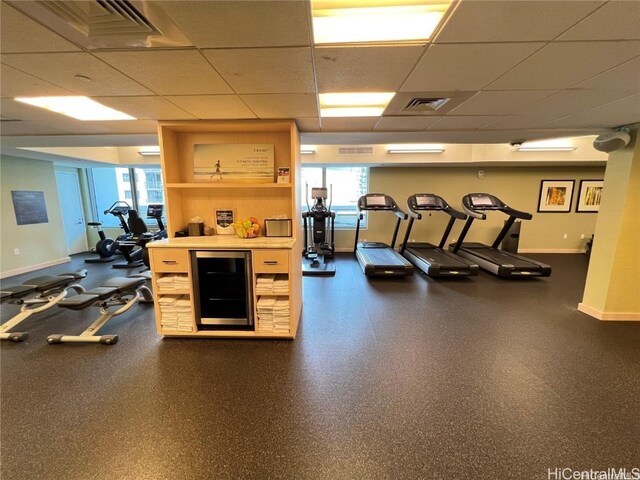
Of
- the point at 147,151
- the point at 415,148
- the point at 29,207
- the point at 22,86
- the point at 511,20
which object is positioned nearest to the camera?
the point at 511,20

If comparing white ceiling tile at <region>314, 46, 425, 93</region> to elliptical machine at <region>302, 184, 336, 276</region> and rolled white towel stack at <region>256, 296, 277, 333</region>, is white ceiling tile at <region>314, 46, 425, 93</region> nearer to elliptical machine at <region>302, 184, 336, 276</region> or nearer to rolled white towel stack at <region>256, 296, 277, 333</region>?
rolled white towel stack at <region>256, 296, 277, 333</region>

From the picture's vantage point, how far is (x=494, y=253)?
597cm

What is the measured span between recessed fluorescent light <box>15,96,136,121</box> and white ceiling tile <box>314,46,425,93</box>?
2.13m

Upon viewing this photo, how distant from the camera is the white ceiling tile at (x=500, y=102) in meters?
2.13

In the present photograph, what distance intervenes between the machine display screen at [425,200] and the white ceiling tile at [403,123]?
2.81 m

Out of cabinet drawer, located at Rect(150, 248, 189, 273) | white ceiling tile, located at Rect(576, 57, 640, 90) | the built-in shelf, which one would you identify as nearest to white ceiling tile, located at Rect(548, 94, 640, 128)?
white ceiling tile, located at Rect(576, 57, 640, 90)

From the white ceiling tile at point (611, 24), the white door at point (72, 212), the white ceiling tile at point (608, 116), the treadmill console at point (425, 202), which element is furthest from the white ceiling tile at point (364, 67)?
the white door at point (72, 212)

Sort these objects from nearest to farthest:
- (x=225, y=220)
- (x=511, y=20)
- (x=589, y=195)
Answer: (x=511, y=20)
(x=225, y=220)
(x=589, y=195)

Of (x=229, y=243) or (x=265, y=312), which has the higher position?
(x=229, y=243)

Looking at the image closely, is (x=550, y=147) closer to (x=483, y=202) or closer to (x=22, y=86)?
(x=483, y=202)

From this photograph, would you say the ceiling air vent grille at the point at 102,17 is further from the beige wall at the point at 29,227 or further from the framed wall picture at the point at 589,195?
the framed wall picture at the point at 589,195

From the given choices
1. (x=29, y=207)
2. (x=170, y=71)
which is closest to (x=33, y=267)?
(x=29, y=207)

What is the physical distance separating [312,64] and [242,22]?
515 millimetres

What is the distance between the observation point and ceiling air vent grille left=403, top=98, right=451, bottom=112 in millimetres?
2309
